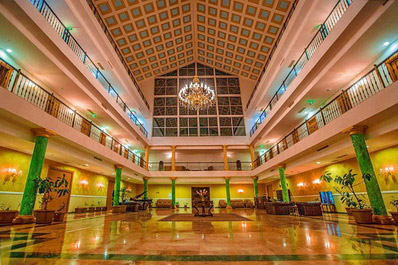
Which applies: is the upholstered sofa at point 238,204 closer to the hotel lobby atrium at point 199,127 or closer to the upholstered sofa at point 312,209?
the hotel lobby atrium at point 199,127

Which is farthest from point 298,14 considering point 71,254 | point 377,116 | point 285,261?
point 71,254

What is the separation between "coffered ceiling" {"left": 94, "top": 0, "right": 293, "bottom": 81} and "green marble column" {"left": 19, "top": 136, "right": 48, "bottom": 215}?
9081mm

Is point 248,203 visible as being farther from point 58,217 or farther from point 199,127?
point 58,217

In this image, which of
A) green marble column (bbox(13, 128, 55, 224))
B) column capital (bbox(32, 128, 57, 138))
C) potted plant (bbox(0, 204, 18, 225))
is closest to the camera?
potted plant (bbox(0, 204, 18, 225))

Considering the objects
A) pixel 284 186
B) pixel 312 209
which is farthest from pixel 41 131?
pixel 284 186

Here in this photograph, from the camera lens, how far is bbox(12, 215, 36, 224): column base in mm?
5502

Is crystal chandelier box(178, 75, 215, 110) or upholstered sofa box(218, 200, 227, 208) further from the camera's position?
upholstered sofa box(218, 200, 227, 208)

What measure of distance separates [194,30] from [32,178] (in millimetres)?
15319

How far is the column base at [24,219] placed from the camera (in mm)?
5502

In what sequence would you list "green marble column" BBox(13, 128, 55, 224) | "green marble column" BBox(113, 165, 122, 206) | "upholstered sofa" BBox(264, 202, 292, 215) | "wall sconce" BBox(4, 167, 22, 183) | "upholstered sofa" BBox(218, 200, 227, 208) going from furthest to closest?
1. "upholstered sofa" BBox(218, 200, 227, 208)
2. "green marble column" BBox(113, 165, 122, 206)
3. "upholstered sofa" BBox(264, 202, 292, 215)
4. "wall sconce" BBox(4, 167, 22, 183)
5. "green marble column" BBox(13, 128, 55, 224)

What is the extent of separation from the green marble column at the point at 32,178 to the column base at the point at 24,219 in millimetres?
113

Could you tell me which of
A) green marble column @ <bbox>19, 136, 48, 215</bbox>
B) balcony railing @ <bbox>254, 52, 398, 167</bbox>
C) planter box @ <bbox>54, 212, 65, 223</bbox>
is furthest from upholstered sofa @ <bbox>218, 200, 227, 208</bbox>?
green marble column @ <bbox>19, 136, 48, 215</bbox>

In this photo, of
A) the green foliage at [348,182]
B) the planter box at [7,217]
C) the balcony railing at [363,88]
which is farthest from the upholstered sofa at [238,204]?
the planter box at [7,217]

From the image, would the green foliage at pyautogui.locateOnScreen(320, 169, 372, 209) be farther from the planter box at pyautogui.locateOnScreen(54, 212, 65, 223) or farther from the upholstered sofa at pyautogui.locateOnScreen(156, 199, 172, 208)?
the upholstered sofa at pyautogui.locateOnScreen(156, 199, 172, 208)
